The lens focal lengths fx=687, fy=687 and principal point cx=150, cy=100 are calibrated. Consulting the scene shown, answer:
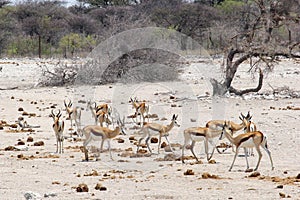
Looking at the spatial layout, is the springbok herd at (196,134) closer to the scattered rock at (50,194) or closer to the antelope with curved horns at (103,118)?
the antelope with curved horns at (103,118)

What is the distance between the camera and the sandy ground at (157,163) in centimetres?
1173

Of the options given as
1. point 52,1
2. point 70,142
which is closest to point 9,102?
point 70,142

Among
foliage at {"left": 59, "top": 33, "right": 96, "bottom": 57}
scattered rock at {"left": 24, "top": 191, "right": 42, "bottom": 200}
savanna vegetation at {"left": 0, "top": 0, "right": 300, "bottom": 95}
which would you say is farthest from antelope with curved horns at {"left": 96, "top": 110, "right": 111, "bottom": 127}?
foliage at {"left": 59, "top": 33, "right": 96, "bottom": 57}

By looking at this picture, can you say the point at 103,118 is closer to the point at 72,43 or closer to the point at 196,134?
the point at 196,134

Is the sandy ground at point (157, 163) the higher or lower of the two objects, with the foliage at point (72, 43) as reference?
lower

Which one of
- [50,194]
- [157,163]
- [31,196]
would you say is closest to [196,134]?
[157,163]

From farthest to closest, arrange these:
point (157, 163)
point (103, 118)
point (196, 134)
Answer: point (103, 118) < point (196, 134) < point (157, 163)

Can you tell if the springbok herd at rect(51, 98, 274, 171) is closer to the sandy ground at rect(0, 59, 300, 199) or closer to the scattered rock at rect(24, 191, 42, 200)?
the sandy ground at rect(0, 59, 300, 199)

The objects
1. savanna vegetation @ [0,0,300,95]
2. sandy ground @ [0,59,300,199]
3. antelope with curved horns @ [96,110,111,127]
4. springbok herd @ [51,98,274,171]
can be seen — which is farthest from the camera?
savanna vegetation @ [0,0,300,95]

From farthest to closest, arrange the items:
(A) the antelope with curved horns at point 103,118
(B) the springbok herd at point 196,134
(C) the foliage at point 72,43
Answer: (C) the foliage at point 72,43, (A) the antelope with curved horns at point 103,118, (B) the springbok herd at point 196,134

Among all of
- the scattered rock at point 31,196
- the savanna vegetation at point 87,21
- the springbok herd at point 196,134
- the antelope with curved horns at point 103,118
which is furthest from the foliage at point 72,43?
the scattered rock at point 31,196

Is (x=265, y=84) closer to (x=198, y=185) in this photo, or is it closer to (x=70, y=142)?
(x=70, y=142)

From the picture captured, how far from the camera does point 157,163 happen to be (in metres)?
14.6

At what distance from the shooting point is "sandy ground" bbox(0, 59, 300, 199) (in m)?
11.7
